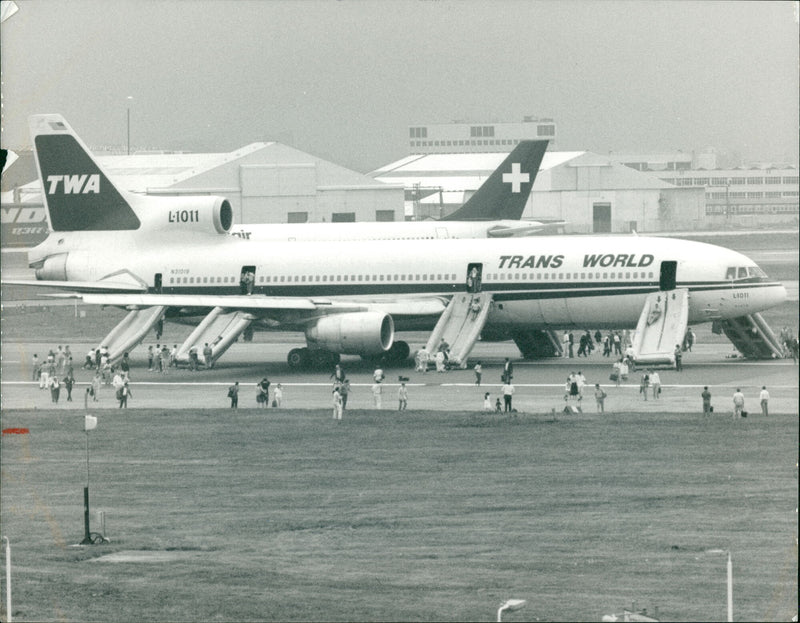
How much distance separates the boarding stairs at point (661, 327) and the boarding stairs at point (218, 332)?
20361 mm

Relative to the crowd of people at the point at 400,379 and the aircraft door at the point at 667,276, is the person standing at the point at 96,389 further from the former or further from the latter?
the aircraft door at the point at 667,276

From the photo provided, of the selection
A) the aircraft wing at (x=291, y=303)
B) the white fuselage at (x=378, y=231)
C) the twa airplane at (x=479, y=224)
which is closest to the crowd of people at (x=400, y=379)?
the aircraft wing at (x=291, y=303)

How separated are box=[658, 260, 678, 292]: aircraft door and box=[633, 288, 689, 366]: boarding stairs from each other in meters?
0.24

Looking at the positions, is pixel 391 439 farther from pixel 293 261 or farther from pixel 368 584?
pixel 293 261

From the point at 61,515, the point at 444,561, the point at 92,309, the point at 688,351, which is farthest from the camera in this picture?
the point at 92,309

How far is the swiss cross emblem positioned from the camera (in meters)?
104

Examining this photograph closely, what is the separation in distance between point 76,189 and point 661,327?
35474 millimetres

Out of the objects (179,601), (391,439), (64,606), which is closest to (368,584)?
(179,601)

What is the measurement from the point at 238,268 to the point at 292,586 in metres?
46.9

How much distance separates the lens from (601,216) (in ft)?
540

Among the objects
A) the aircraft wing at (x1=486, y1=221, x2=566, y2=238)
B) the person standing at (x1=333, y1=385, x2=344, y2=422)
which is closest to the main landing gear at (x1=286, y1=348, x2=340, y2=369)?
the person standing at (x1=333, y1=385, x2=344, y2=422)

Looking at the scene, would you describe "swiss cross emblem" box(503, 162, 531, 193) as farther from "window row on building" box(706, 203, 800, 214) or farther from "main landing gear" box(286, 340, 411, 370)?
"window row on building" box(706, 203, 800, 214)

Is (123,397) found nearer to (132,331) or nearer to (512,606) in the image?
(132,331)

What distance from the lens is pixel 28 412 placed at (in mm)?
58594
